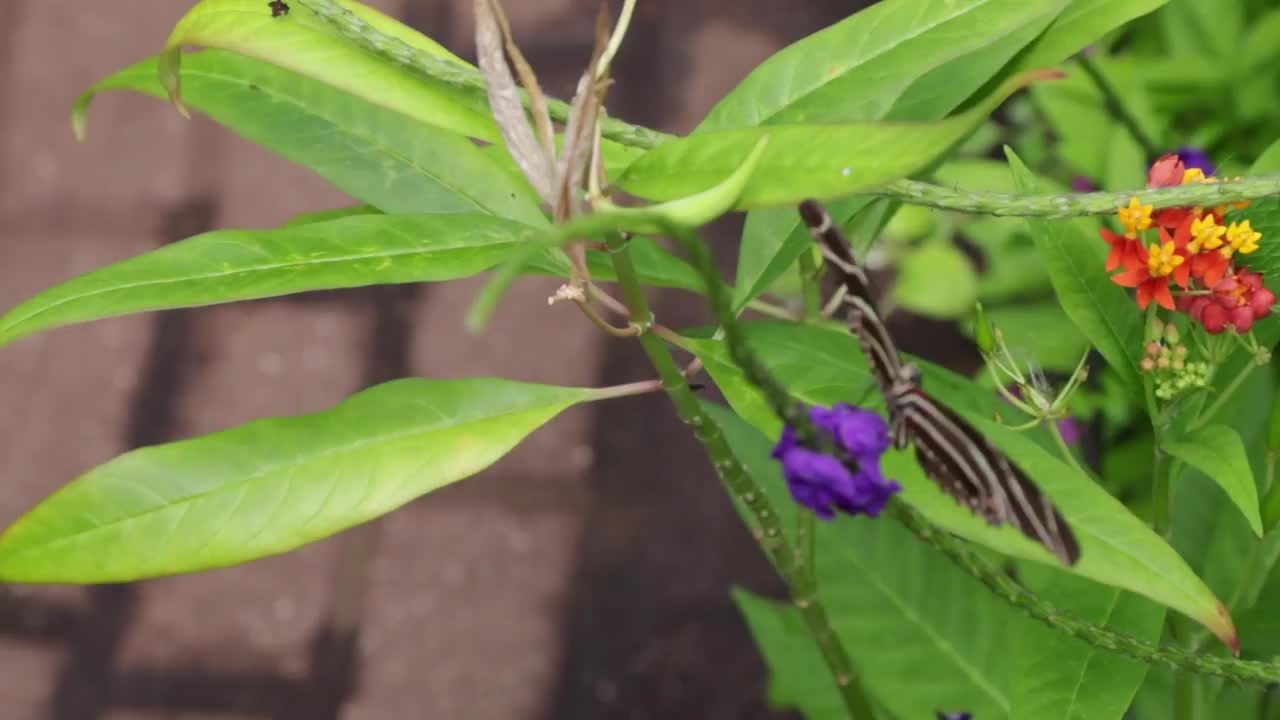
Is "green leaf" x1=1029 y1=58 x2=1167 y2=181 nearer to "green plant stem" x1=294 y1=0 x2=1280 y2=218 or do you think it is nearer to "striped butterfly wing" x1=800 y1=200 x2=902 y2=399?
"green plant stem" x1=294 y1=0 x2=1280 y2=218

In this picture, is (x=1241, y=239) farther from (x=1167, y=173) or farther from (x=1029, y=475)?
(x=1029, y=475)

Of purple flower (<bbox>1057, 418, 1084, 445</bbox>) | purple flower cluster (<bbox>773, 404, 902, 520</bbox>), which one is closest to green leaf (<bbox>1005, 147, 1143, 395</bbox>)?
purple flower cluster (<bbox>773, 404, 902, 520</bbox>)

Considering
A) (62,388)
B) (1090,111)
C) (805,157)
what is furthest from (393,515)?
(805,157)

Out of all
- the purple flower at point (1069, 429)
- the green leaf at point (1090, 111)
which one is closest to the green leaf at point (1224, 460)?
the purple flower at point (1069, 429)

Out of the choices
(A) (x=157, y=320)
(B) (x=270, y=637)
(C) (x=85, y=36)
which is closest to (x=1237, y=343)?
(B) (x=270, y=637)

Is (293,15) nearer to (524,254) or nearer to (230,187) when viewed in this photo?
(524,254)

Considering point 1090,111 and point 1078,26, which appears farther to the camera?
point 1090,111
